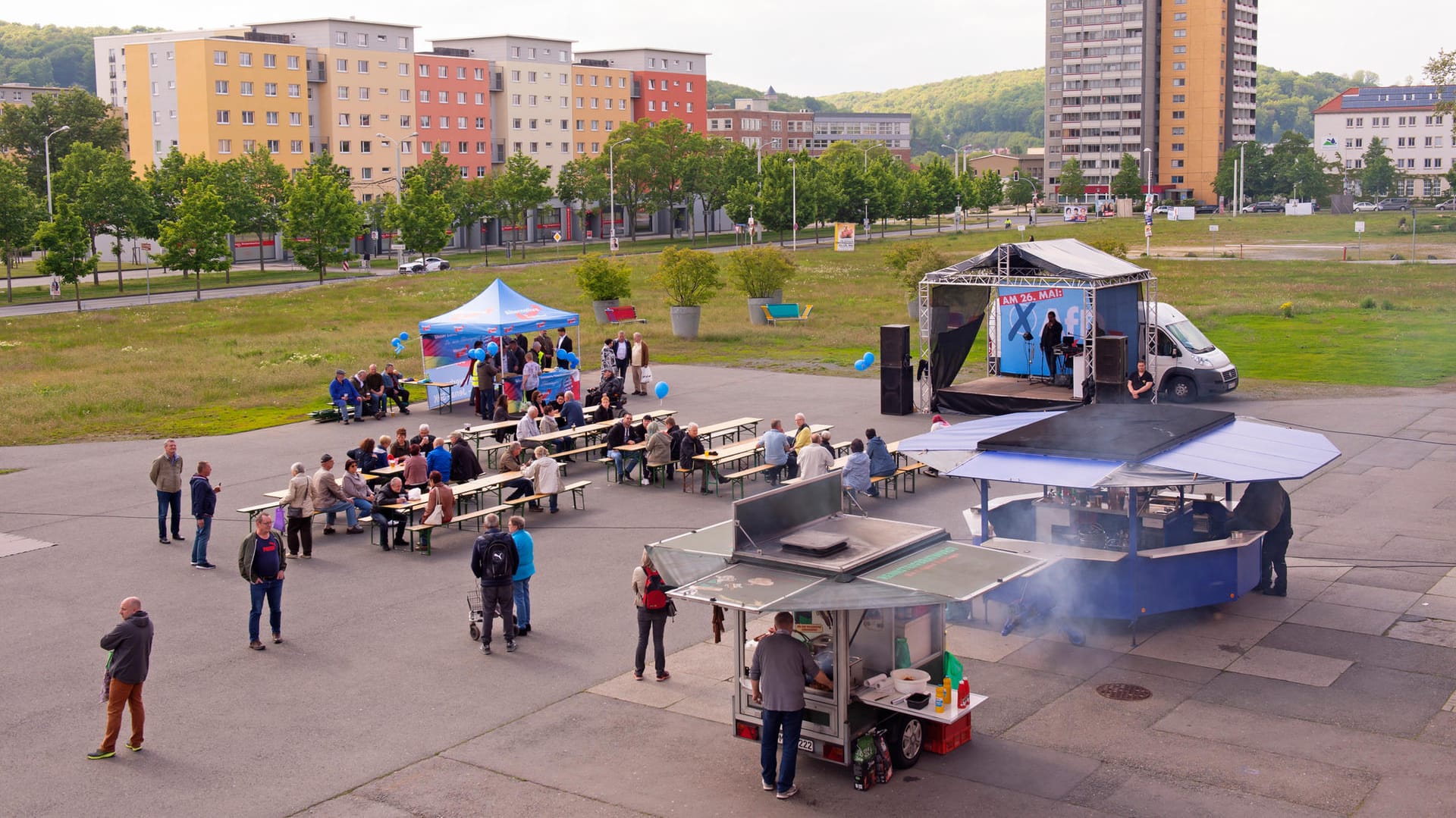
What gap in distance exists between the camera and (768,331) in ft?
144

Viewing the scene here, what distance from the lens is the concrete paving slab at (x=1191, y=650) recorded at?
12766 mm

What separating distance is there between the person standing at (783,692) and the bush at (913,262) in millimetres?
30863

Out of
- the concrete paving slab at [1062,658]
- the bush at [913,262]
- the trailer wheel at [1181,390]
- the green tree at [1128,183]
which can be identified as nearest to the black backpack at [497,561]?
the concrete paving slab at [1062,658]

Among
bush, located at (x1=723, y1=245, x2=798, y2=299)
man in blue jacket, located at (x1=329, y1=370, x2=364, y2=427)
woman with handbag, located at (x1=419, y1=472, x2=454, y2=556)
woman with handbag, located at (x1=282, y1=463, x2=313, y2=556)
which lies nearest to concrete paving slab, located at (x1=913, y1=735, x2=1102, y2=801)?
woman with handbag, located at (x1=419, y1=472, x2=454, y2=556)

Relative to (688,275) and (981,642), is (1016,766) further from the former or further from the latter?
→ (688,275)

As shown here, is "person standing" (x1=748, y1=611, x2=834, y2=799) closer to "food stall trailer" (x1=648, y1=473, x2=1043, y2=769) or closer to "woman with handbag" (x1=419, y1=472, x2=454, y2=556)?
"food stall trailer" (x1=648, y1=473, x2=1043, y2=769)

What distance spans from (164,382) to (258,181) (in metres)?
58.7

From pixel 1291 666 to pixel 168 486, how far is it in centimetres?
1486

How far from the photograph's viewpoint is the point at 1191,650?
13.1 meters

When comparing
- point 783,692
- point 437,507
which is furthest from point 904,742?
point 437,507

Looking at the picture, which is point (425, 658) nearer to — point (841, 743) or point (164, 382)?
point (841, 743)

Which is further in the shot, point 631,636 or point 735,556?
point 631,636

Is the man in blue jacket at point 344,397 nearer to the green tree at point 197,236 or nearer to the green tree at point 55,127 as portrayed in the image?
the green tree at point 197,236

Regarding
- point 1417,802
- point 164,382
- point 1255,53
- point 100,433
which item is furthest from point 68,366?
point 1255,53
